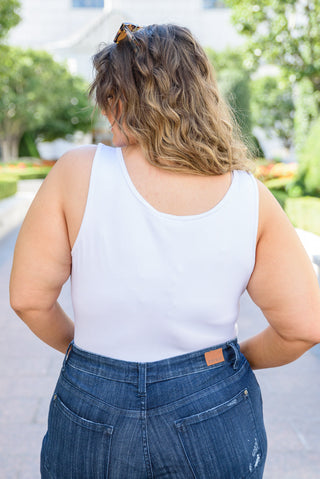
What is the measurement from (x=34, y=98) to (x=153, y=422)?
2659 cm

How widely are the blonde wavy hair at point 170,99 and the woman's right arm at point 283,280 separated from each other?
14cm

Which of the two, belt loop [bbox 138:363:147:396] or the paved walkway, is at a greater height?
belt loop [bbox 138:363:147:396]

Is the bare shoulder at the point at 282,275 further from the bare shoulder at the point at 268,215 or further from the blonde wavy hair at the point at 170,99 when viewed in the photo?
the blonde wavy hair at the point at 170,99

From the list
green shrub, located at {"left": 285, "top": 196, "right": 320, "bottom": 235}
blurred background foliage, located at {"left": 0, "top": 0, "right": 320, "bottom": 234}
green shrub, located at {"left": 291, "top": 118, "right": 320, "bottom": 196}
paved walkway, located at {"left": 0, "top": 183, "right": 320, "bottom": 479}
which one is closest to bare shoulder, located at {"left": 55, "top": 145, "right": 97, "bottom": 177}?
blurred background foliage, located at {"left": 0, "top": 0, "right": 320, "bottom": 234}

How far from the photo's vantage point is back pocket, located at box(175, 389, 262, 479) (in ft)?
3.35

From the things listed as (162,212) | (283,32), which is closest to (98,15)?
(283,32)

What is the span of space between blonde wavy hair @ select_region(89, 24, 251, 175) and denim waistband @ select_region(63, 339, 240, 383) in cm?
38

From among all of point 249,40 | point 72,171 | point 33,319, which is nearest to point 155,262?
point 72,171

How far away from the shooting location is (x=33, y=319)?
1.24 meters

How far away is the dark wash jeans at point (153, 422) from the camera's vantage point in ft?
3.34

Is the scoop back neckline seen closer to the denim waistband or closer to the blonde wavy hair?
the blonde wavy hair

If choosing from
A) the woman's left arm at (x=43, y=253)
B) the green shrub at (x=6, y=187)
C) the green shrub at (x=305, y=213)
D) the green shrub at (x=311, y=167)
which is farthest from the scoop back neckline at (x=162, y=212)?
the green shrub at (x=6, y=187)

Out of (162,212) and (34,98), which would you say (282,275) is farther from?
(34,98)

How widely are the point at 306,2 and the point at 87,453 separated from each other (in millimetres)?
10896
